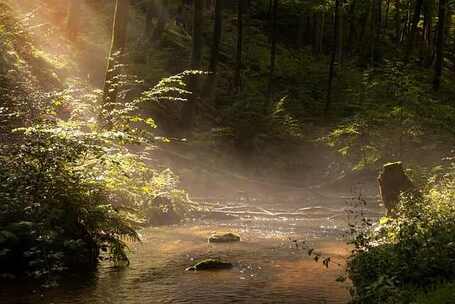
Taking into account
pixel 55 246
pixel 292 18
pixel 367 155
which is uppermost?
pixel 292 18

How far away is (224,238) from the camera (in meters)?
15.0

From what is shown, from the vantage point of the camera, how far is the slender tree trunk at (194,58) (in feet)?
89.2

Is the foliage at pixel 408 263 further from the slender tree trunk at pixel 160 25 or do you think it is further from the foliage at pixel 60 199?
the slender tree trunk at pixel 160 25

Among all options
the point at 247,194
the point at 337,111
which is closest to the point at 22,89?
the point at 247,194

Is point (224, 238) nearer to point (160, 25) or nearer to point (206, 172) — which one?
point (206, 172)

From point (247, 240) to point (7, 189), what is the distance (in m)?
6.94

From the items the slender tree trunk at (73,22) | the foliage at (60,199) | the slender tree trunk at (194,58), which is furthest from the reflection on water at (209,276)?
the slender tree trunk at (73,22)

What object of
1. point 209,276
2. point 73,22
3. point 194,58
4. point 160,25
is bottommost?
point 209,276

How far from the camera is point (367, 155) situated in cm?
2503

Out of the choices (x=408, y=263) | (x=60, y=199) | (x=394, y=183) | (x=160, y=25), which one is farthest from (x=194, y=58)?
(x=408, y=263)

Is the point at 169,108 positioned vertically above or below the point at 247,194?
above

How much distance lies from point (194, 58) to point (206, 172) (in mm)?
5926

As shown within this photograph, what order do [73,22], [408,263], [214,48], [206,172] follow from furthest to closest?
[214,48], [73,22], [206,172], [408,263]

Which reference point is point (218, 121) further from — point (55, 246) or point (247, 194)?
point (55, 246)
